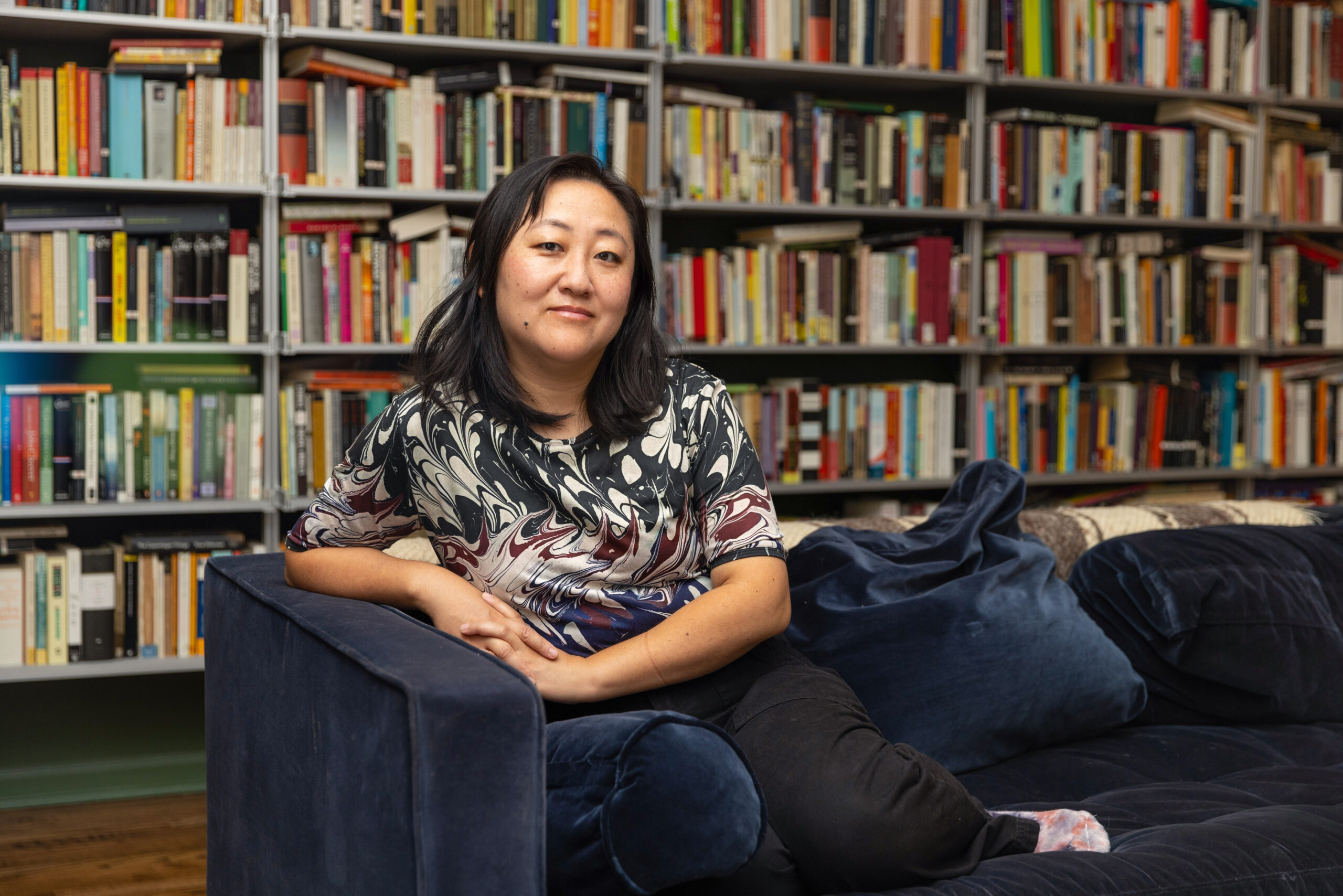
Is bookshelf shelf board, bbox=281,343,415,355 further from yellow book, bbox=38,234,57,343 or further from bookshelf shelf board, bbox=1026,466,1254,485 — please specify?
bookshelf shelf board, bbox=1026,466,1254,485

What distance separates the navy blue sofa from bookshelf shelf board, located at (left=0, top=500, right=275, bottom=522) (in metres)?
1.04

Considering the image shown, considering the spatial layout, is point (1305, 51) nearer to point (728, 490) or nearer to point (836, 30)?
point (836, 30)

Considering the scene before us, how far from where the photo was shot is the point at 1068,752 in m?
1.58

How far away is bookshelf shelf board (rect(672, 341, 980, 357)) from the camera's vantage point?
2.84 m

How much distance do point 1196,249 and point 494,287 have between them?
8.19 feet

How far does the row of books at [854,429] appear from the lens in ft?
9.59

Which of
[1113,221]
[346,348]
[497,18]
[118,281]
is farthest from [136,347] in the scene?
[1113,221]

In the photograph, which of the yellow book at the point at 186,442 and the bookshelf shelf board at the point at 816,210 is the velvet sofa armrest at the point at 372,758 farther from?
the bookshelf shelf board at the point at 816,210

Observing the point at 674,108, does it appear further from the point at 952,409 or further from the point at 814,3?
the point at 952,409

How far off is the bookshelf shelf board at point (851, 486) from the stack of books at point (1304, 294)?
1038mm

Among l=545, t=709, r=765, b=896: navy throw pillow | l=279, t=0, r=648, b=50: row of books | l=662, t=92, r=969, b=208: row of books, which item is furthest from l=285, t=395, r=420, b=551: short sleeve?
l=662, t=92, r=969, b=208: row of books

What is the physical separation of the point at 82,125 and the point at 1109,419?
2.49 metres

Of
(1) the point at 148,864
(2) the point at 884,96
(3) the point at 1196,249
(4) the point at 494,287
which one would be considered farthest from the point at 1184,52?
(1) the point at 148,864

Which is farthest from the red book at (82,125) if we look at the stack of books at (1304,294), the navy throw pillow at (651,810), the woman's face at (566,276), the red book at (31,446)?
the stack of books at (1304,294)
